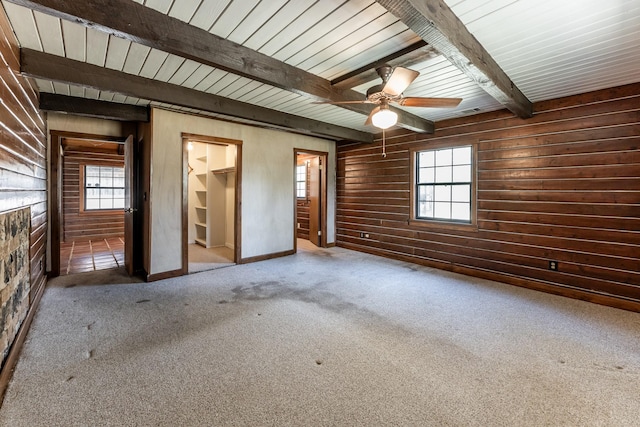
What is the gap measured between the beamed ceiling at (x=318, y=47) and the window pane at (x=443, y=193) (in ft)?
4.77

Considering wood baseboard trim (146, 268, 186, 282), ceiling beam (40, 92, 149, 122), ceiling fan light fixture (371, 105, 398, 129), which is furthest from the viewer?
wood baseboard trim (146, 268, 186, 282)

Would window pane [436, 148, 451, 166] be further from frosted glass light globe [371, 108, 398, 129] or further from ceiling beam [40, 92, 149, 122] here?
ceiling beam [40, 92, 149, 122]

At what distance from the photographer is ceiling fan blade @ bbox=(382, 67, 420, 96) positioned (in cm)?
230

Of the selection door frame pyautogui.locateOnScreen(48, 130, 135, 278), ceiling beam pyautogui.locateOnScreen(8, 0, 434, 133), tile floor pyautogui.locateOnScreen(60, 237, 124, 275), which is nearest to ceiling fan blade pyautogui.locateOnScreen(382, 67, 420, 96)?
ceiling beam pyautogui.locateOnScreen(8, 0, 434, 133)

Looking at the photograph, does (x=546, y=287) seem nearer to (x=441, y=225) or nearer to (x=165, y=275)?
(x=441, y=225)

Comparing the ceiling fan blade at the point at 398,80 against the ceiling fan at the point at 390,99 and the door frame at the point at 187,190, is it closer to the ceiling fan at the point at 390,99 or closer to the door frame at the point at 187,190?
the ceiling fan at the point at 390,99

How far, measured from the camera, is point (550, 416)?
1635 millimetres

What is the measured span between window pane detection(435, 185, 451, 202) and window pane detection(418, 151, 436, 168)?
44 cm

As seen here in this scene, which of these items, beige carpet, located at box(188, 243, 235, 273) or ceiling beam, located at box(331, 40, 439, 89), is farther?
beige carpet, located at box(188, 243, 235, 273)

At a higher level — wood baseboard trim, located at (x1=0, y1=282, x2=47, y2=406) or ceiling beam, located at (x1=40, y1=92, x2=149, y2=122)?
ceiling beam, located at (x1=40, y1=92, x2=149, y2=122)

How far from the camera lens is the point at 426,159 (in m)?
5.06

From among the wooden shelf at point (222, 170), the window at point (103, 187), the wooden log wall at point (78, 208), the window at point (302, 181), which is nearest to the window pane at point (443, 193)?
the window at point (302, 181)

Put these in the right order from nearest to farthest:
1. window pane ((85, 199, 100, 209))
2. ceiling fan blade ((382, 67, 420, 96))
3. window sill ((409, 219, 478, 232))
Answer: ceiling fan blade ((382, 67, 420, 96)) → window sill ((409, 219, 478, 232)) → window pane ((85, 199, 100, 209))

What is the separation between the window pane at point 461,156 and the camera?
14.9 ft
